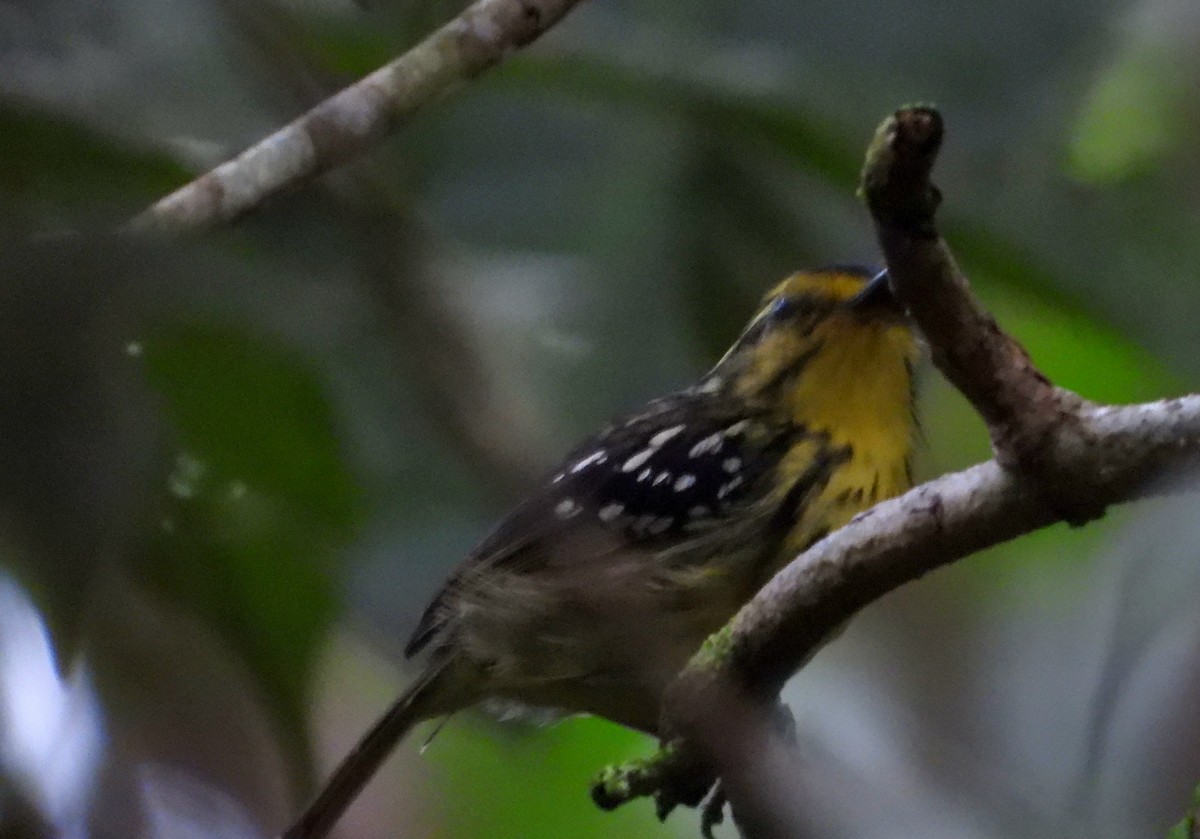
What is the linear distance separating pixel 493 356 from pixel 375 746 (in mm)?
839

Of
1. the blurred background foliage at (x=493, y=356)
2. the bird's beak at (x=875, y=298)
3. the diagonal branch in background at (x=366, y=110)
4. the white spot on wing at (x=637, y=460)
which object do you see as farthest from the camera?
the bird's beak at (x=875, y=298)

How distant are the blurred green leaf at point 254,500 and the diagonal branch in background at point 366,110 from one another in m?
0.50

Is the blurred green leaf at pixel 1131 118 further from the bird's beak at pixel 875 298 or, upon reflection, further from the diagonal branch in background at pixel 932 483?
the diagonal branch in background at pixel 932 483

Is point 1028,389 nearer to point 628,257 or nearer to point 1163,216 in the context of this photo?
point 628,257

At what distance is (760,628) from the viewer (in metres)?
2.23

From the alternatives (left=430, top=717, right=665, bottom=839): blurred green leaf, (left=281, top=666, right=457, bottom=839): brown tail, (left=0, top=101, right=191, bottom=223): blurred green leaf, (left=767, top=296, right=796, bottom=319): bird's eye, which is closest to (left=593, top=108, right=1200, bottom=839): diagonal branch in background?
(left=0, top=101, right=191, bottom=223): blurred green leaf

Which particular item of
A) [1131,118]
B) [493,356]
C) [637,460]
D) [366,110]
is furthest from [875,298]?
[1131,118]

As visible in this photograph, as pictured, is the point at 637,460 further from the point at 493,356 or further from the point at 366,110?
the point at 366,110

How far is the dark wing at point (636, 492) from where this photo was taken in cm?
302

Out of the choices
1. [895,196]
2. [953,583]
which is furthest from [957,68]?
[895,196]

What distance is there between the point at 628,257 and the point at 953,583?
4.82 feet

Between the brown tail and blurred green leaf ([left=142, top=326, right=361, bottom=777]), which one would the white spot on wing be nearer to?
the brown tail

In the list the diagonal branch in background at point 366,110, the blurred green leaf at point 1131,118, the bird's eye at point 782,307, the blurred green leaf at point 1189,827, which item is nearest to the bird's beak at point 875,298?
the bird's eye at point 782,307

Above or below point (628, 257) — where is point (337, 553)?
below
